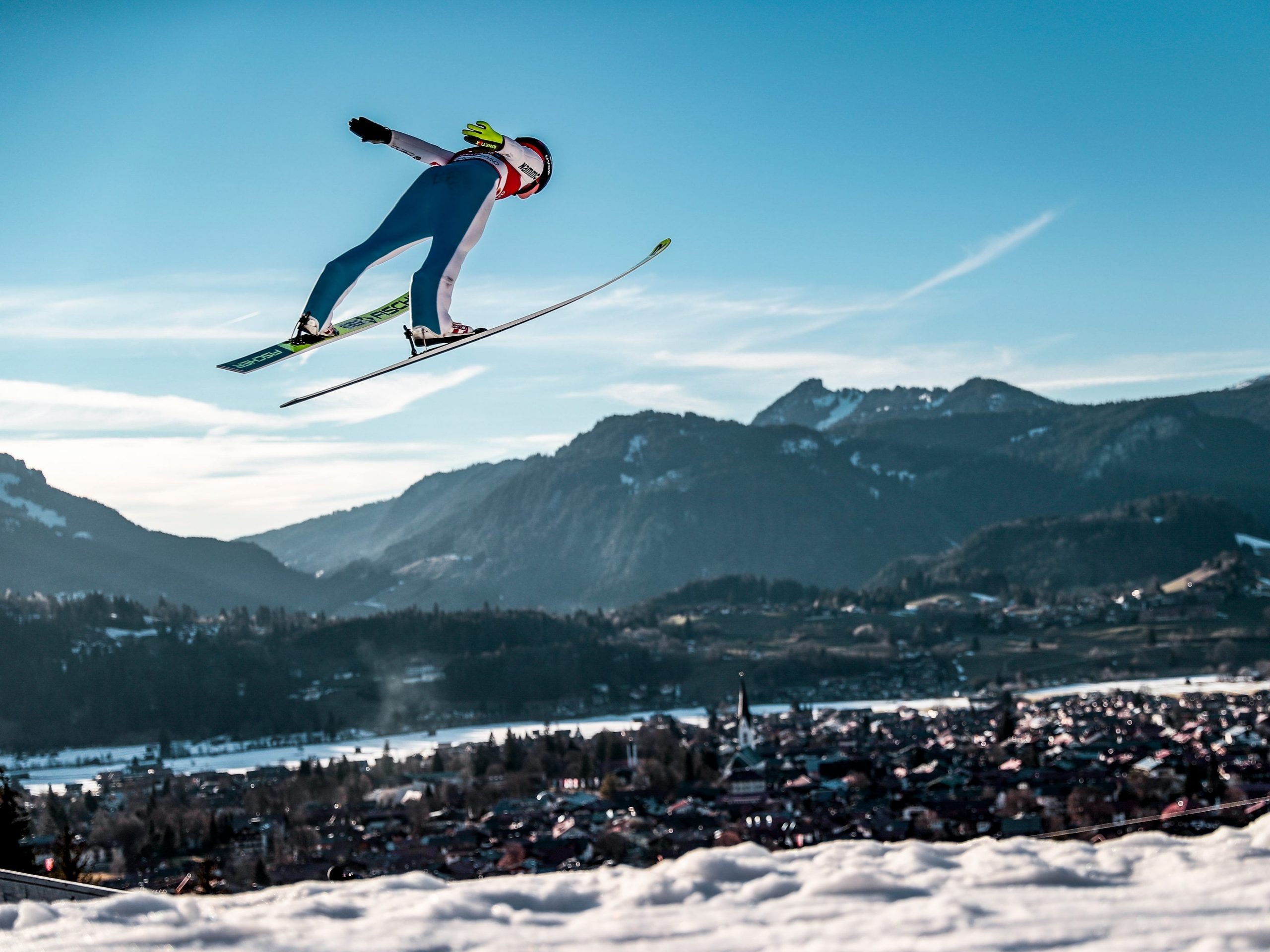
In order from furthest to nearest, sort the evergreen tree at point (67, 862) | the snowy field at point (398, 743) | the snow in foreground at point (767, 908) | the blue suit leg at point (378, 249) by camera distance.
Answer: the snowy field at point (398, 743)
the evergreen tree at point (67, 862)
the blue suit leg at point (378, 249)
the snow in foreground at point (767, 908)

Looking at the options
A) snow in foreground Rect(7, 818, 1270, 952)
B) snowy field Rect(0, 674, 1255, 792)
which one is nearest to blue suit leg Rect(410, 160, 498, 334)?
snow in foreground Rect(7, 818, 1270, 952)

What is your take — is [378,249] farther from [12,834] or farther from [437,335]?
[12,834]

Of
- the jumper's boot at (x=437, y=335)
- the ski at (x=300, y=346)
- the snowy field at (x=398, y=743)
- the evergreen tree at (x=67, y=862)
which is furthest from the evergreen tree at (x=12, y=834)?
the snowy field at (x=398, y=743)

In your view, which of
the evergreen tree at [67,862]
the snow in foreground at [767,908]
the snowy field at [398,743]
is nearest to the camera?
the snow in foreground at [767,908]

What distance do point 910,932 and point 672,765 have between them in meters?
75.3

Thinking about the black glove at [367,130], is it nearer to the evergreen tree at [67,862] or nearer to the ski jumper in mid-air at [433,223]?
the ski jumper in mid-air at [433,223]

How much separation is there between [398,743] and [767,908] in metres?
139

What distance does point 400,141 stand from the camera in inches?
220

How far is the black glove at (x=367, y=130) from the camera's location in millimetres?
5465

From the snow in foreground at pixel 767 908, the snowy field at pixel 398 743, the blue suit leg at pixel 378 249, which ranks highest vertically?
the blue suit leg at pixel 378 249

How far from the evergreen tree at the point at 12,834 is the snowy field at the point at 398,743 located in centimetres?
9918

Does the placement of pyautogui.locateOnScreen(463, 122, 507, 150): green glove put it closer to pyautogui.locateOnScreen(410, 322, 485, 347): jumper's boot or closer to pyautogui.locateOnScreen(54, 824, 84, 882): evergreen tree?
pyautogui.locateOnScreen(410, 322, 485, 347): jumper's boot

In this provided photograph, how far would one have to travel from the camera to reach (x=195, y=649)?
624 feet

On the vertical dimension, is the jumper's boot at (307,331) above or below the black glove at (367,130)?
below
